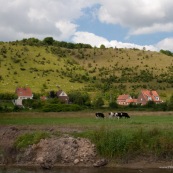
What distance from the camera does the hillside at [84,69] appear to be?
14138 cm

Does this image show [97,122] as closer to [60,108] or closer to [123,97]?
[60,108]

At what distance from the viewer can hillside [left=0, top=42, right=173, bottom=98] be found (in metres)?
141

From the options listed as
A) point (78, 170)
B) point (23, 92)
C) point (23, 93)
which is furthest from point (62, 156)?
point (23, 92)

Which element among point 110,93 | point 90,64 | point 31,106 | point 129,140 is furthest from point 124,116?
point 90,64

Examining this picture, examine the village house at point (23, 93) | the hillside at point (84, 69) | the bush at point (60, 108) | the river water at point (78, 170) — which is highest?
the hillside at point (84, 69)

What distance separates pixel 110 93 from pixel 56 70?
108ft

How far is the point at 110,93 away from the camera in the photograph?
432 ft

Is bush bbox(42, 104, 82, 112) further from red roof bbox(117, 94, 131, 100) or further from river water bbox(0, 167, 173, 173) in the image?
red roof bbox(117, 94, 131, 100)

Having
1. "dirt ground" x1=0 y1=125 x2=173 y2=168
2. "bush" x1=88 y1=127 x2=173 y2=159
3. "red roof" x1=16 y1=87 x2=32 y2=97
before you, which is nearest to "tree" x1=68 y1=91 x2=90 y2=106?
"red roof" x1=16 y1=87 x2=32 y2=97

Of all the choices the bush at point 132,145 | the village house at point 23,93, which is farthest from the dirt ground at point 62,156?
the village house at point 23,93

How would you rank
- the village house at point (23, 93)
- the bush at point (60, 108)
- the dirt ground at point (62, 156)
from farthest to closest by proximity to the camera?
the village house at point (23, 93), the bush at point (60, 108), the dirt ground at point (62, 156)

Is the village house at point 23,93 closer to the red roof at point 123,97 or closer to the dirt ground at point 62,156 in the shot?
the red roof at point 123,97

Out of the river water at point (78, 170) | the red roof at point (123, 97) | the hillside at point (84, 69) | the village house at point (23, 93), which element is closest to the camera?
the river water at point (78, 170)

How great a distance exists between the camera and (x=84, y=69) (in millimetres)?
165125
